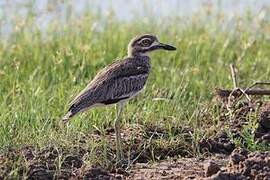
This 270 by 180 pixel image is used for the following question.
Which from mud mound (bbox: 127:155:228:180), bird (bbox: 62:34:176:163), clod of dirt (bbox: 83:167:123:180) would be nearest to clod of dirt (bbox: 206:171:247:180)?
mud mound (bbox: 127:155:228:180)

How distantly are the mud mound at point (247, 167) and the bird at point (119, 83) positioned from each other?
0.89 meters

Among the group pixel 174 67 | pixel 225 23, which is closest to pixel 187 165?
pixel 174 67

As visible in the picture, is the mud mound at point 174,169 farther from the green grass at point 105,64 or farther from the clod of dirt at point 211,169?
the green grass at point 105,64

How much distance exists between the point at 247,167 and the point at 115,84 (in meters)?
1.62

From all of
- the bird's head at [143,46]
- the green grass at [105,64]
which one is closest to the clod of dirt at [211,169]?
the green grass at [105,64]

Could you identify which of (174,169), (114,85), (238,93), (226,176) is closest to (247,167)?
(226,176)

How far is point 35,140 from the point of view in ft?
21.0

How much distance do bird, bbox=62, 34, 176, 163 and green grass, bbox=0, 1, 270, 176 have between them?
20cm

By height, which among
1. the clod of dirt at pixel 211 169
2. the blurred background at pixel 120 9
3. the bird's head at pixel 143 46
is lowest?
the clod of dirt at pixel 211 169

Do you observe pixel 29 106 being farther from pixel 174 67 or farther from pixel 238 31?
pixel 238 31

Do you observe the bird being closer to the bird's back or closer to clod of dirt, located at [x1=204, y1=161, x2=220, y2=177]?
the bird's back

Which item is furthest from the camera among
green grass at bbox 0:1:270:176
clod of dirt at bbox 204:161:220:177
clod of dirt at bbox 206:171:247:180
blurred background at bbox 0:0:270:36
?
blurred background at bbox 0:0:270:36

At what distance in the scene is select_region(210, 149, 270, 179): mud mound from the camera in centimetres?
553

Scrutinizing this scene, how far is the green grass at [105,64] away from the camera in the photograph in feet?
22.6
